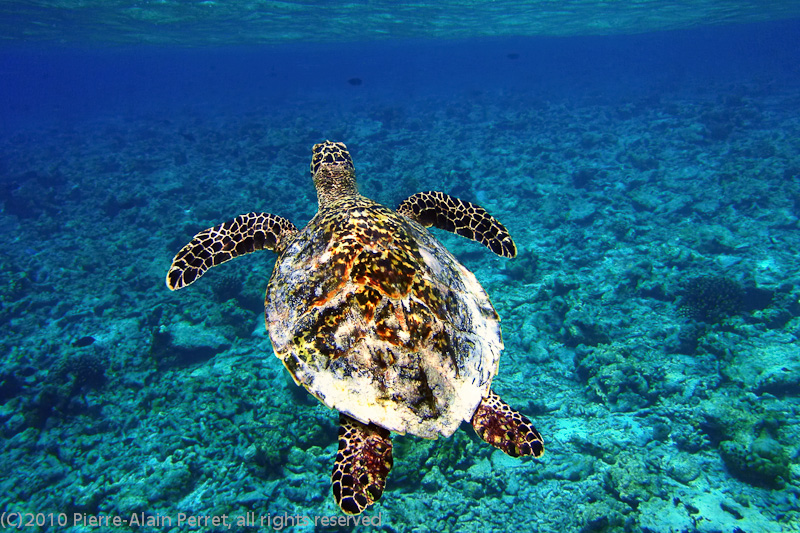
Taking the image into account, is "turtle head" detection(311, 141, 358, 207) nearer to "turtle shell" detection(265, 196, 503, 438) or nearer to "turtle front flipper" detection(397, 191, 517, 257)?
"turtle front flipper" detection(397, 191, 517, 257)

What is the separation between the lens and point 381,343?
3057mm

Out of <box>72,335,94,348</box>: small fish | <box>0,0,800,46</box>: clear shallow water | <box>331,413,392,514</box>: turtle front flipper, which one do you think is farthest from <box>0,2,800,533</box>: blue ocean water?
<box>0,0,800,46</box>: clear shallow water

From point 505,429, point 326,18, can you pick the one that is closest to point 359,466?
point 505,429

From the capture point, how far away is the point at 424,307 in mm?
3234

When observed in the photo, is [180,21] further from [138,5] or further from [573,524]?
[573,524]

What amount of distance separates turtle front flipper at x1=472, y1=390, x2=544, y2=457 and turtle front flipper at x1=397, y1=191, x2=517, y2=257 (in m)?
2.17

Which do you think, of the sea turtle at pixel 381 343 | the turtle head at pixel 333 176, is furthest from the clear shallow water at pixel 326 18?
the sea turtle at pixel 381 343

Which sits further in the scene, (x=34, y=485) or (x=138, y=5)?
(x=138, y=5)

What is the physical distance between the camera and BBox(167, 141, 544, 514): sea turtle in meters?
3.00

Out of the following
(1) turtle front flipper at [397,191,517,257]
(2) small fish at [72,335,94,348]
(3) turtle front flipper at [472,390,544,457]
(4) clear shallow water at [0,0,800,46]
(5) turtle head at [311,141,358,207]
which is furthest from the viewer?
(4) clear shallow water at [0,0,800,46]

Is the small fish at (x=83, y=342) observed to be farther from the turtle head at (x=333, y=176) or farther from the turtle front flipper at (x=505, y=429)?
the turtle front flipper at (x=505, y=429)

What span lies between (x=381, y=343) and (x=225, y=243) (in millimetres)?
2980

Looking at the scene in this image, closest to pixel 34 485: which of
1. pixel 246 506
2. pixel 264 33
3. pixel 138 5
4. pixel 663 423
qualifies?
pixel 246 506

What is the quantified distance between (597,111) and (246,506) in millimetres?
34024
